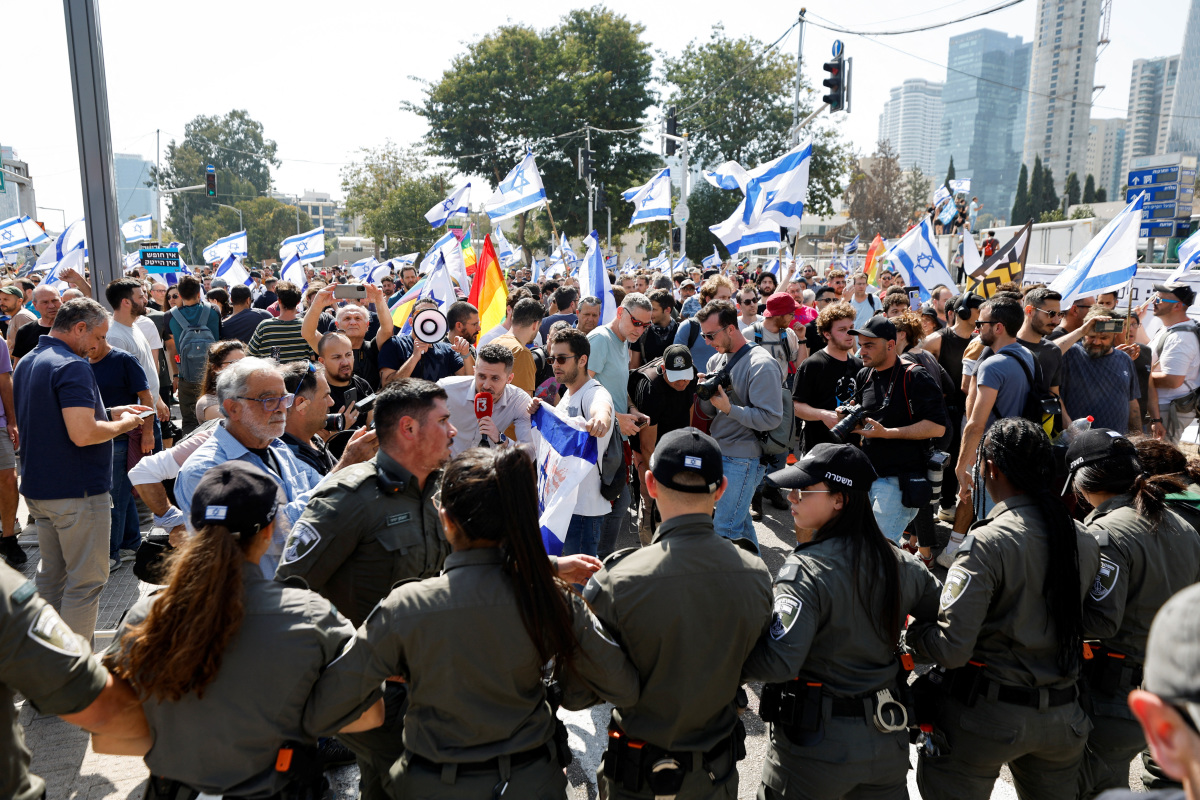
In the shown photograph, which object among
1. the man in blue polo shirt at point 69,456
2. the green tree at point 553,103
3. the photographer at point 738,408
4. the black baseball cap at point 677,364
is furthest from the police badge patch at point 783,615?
the green tree at point 553,103

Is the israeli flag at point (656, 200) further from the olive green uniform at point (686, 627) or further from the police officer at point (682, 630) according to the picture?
the olive green uniform at point (686, 627)

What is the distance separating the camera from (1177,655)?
117 centimetres

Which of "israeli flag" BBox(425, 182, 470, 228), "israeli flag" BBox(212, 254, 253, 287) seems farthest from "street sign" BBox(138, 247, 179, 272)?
"israeli flag" BBox(425, 182, 470, 228)

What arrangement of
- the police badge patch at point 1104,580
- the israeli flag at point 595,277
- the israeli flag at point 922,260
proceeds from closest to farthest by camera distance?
the police badge patch at point 1104,580 < the israeli flag at point 595,277 < the israeli flag at point 922,260

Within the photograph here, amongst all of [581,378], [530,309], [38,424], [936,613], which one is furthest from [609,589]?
[530,309]

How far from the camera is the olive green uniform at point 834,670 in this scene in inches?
101

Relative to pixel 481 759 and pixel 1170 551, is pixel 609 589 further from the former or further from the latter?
pixel 1170 551

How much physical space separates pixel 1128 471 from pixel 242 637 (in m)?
3.30

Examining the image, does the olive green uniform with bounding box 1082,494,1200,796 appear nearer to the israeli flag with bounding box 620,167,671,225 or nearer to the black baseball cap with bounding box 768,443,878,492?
the black baseball cap with bounding box 768,443,878,492

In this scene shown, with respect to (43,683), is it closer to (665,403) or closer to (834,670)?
(834,670)

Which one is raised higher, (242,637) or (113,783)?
(242,637)

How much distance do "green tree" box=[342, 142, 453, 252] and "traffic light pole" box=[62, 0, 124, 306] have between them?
42.3m

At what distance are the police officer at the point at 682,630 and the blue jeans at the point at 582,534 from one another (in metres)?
2.27

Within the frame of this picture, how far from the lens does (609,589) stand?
8.24 ft
